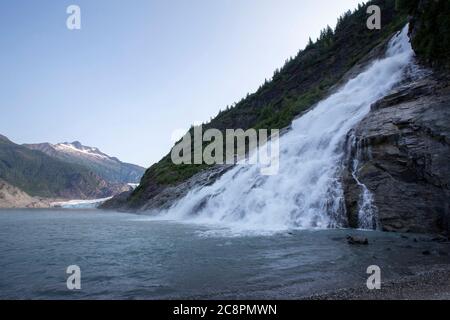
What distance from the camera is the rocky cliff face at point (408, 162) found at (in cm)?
2102

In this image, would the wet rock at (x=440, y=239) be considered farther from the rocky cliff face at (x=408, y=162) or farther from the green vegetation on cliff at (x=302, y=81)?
the green vegetation on cliff at (x=302, y=81)

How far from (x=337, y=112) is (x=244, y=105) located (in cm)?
6207

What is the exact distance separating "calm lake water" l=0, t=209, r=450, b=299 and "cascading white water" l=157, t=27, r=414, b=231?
18.0 ft

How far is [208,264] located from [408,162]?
48.8ft

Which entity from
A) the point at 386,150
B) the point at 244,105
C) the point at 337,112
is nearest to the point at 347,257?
the point at 386,150

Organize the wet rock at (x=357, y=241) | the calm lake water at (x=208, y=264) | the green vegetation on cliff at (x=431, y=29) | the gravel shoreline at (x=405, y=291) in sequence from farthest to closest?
1. the green vegetation on cliff at (x=431, y=29)
2. the wet rock at (x=357, y=241)
3. the calm lake water at (x=208, y=264)
4. the gravel shoreline at (x=405, y=291)

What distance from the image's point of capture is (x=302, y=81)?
→ 82312 mm

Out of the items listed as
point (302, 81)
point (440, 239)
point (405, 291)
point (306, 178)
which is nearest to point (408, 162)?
point (440, 239)

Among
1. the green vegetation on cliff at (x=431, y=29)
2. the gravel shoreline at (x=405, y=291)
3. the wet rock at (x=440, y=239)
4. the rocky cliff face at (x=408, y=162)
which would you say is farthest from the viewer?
the green vegetation on cliff at (x=431, y=29)

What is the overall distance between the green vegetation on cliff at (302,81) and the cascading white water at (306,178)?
1326 cm

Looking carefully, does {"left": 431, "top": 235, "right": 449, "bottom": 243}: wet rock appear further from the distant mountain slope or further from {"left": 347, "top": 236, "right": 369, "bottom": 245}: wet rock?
the distant mountain slope

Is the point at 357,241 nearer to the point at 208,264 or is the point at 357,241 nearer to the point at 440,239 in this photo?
the point at 440,239

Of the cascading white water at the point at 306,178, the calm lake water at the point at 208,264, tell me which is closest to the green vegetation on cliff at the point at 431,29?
the cascading white water at the point at 306,178
